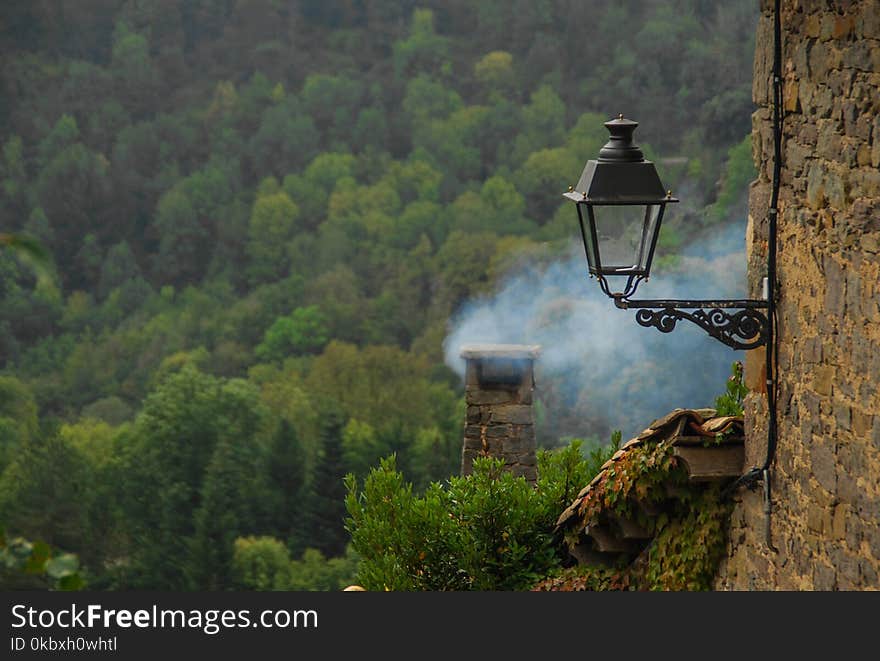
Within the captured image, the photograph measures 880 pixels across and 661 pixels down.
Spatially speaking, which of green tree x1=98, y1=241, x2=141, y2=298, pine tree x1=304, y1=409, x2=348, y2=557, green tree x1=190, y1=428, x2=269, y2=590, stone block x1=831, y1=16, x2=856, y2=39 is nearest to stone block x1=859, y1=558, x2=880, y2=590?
stone block x1=831, y1=16, x2=856, y2=39

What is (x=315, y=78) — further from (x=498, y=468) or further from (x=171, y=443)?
(x=498, y=468)

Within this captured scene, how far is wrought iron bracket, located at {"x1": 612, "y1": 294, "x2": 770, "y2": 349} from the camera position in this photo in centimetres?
474

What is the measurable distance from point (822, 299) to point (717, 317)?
37cm

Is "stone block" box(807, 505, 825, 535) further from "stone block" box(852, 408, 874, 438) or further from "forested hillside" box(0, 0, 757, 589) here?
"forested hillside" box(0, 0, 757, 589)

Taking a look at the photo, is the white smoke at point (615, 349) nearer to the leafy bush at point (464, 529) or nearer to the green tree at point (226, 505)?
the green tree at point (226, 505)

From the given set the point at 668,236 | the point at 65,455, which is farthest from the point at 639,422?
the point at 65,455

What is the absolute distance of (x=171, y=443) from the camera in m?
52.0

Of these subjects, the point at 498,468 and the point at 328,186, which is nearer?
the point at 498,468

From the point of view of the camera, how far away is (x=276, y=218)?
2859 inches

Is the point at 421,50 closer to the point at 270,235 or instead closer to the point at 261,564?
the point at 270,235

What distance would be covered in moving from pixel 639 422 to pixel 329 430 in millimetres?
9845

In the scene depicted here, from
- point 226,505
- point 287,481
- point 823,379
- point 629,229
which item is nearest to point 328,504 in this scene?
point 287,481

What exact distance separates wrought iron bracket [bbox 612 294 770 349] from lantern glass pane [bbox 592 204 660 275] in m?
0.20

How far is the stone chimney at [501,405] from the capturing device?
10.0m
